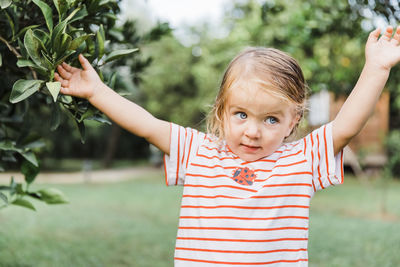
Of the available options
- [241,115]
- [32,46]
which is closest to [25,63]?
[32,46]

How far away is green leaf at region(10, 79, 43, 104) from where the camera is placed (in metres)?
1.76

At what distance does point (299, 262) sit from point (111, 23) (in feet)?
5.26

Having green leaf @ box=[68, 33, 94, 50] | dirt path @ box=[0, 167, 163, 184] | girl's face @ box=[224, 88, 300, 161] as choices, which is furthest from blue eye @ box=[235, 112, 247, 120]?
dirt path @ box=[0, 167, 163, 184]

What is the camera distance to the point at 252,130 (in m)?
1.81

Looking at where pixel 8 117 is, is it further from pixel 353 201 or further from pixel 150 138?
pixel 353 201

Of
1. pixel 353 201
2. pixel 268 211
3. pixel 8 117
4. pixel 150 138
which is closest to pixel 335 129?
pixel 268 211

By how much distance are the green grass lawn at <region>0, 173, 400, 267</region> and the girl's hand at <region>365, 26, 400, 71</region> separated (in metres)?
3.66

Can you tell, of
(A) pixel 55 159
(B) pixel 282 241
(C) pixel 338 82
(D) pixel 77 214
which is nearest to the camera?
(B) pixel 282 241

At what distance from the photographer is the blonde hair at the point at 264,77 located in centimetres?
188

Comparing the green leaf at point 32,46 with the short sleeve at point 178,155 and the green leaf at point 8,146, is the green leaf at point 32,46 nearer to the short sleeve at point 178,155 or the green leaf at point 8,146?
the short sleeve at point 178,155

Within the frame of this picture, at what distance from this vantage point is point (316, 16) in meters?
4.39

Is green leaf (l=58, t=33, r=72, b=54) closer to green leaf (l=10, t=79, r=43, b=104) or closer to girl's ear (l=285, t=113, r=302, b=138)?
green leaf (l=10, t=79, r=43, b=104)

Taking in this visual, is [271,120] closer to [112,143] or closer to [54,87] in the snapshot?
[54,87]

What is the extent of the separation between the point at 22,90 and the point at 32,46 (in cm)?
17
